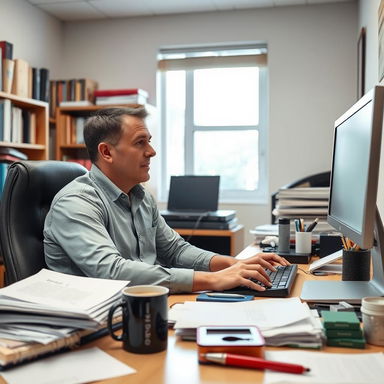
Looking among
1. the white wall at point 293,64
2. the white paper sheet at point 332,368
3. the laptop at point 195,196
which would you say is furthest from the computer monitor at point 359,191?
the white wall at point 293,64

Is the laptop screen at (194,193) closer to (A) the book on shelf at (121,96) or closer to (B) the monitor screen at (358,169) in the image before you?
(A) the book on shelf at (121,96)

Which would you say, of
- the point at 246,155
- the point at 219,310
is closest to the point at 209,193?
the point at 246,155

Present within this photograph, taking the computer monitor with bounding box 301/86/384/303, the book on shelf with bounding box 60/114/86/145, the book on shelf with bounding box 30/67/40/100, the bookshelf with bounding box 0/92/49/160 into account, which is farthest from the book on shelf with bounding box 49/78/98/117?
the computer monitor with bounding box 301/86/384/303

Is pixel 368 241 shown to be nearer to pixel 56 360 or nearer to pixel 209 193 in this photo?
pixel 56 360

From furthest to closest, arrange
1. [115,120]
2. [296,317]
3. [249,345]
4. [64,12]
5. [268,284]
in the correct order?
[64,12], [115,120], [268,284], [296,317], [249,345]

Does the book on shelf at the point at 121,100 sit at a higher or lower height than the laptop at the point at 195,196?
higher

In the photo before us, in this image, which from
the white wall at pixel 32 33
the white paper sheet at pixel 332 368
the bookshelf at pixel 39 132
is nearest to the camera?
the white paper sheet at pixel 332 368

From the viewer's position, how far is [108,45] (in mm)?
4285

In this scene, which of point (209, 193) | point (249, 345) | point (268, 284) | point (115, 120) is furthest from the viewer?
point (209, 193)

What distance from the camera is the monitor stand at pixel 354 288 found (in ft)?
3.64

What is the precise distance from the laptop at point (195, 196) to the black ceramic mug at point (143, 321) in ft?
7.33

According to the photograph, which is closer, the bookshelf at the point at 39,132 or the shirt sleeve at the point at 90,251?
the shirt sleeve at the point at 90,251

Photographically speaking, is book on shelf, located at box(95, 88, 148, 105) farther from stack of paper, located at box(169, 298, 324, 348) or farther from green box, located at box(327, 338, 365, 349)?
green box, located at box(327, 338, 365, 349)

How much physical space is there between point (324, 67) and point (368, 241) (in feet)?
10.5
